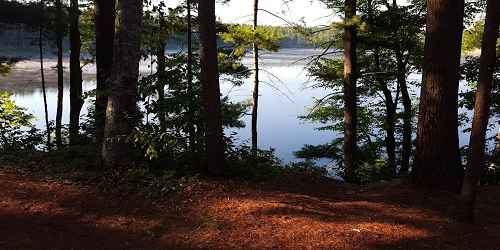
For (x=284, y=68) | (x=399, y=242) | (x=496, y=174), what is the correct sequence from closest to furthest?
1. (x=399, y=242)
2. (x=496, y=174)
3. (x=284, y=68)

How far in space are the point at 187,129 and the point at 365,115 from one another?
46.8 ft

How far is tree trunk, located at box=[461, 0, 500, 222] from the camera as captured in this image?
5.97 m

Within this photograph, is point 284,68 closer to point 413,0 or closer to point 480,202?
point 413,0

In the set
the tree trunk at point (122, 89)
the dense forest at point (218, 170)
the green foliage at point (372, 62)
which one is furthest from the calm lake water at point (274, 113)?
the tree trunk at point (122, 89)

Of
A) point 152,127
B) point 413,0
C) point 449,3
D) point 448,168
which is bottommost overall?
point 448,168

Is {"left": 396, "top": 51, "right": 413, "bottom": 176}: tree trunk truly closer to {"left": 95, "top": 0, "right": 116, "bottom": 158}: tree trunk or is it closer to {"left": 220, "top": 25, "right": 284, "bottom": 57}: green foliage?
{"left": 220, "top": 25, "right": 284, "bottom": 57}: green foliage

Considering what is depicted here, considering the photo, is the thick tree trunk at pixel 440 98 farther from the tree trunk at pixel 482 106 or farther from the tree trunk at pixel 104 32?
the tree trunk at pixel 104 32

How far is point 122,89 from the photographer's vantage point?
27.9 feet

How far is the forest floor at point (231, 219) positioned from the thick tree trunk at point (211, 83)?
490 millimetres

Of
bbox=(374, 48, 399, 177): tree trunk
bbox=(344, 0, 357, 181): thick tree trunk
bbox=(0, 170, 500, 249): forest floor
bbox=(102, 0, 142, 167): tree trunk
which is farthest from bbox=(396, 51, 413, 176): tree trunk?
bbox=(102, 0, 142, 167): tree trunk

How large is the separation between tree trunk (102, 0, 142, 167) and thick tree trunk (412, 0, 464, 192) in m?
5.18

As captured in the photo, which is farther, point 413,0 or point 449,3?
point 413,0

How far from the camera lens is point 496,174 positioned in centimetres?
1314

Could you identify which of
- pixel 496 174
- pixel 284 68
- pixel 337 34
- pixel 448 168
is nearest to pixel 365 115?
pixel 337 34
